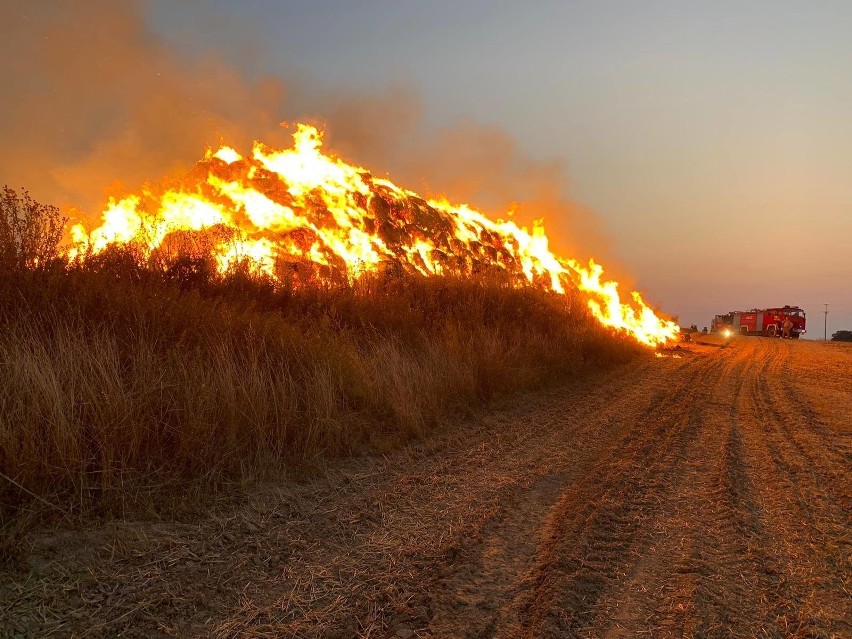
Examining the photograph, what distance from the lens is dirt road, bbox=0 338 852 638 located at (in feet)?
9.69

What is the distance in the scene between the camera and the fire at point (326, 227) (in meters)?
12.9

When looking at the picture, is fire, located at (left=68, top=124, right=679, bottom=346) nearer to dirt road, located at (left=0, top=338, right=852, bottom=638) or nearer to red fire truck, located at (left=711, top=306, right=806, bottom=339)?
dirt road, located at (left=0, top=338, right=852, bottom=638)

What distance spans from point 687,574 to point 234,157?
683 inches

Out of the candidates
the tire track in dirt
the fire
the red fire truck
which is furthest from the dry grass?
the red fire truck

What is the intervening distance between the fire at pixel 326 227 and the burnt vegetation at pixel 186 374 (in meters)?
1.73

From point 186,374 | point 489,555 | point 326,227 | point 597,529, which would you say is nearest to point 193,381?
point 186,374

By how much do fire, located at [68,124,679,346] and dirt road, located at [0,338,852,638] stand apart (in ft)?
20.5

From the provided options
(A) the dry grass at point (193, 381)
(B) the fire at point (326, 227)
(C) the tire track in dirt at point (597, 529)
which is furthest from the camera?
(B) the fire at point (326, 227)

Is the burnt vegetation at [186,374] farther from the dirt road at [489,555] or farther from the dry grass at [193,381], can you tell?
the dirt road at [489,555]

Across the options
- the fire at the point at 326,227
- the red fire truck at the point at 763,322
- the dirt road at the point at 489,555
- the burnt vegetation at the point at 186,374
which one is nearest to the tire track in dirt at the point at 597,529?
the dirt road at the point at 489,555

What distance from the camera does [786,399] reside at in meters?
10.4

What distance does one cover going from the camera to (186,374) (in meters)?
5.30

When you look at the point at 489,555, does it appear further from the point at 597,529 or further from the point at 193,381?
the point at 193,381

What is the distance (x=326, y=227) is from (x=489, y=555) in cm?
1387
